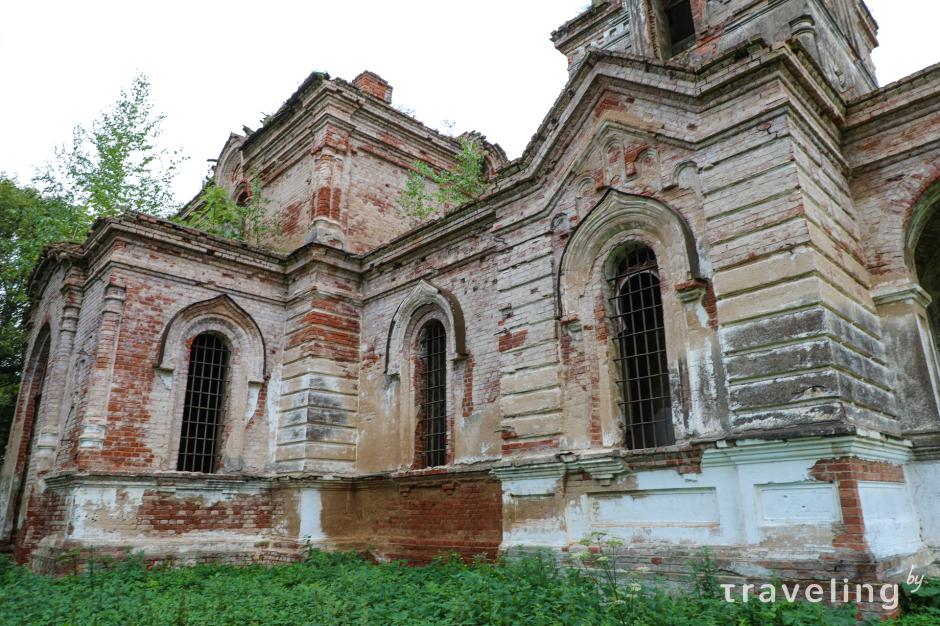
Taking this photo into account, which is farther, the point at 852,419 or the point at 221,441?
the point at 221,441

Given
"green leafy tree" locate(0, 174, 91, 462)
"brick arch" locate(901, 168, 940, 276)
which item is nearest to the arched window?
"brick arch" locate(901, 168, 940, 276)

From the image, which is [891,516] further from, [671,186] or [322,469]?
[322,469]

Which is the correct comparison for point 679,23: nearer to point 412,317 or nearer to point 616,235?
point 616,235

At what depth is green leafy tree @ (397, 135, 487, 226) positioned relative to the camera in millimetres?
14945

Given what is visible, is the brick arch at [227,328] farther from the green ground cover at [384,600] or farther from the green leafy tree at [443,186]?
the green leafy tree at [443,186]

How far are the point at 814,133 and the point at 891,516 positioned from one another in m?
4.16

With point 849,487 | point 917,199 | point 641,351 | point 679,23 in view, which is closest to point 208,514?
point 641,351

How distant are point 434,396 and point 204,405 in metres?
4.29

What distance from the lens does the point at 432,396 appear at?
10906mm

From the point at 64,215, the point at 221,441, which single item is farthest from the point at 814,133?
the point at 64,215

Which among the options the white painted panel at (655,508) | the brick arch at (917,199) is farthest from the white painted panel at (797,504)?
the brick arch at (917,199)

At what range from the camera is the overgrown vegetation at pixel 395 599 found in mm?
5336

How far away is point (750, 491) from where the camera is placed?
6.11 m

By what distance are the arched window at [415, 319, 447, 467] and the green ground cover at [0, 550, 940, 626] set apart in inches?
74.3
